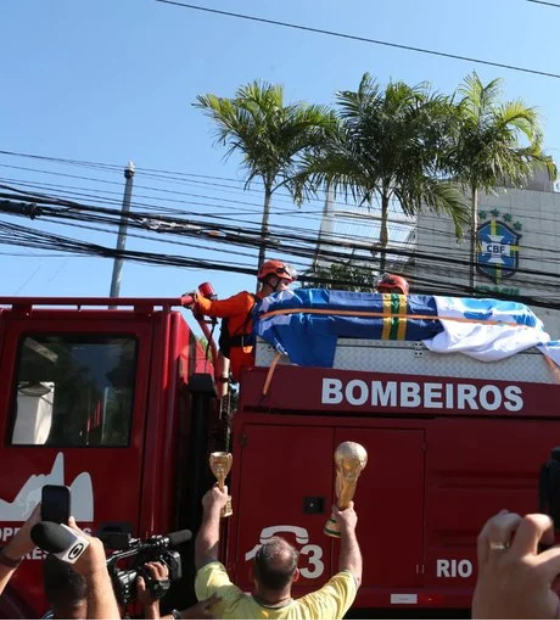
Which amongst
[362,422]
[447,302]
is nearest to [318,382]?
[362,422]

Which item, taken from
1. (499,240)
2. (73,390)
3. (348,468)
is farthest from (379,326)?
(499,240)

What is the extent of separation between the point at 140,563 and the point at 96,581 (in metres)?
0.84

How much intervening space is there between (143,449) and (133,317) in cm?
83

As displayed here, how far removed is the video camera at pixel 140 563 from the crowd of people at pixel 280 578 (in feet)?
0.09

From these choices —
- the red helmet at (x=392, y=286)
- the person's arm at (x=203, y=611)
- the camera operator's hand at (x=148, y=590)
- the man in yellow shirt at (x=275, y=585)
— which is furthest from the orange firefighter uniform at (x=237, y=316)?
the camera operator's hand at (x=148, y=590)

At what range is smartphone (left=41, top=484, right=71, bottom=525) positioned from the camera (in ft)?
6.14

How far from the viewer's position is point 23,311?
4.79 metres

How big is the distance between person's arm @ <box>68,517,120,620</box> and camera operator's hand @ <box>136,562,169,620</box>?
69 centimetres

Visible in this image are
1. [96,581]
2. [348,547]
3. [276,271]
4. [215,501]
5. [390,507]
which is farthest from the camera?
[276,271]

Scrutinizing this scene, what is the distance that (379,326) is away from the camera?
4816mm

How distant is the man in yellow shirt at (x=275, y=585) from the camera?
271 centimetres

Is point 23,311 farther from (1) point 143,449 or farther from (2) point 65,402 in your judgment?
(1) point 143,449

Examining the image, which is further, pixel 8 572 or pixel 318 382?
pixel 318 382

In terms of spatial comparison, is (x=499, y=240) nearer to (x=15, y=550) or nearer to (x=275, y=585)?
(x=275, y=585)
